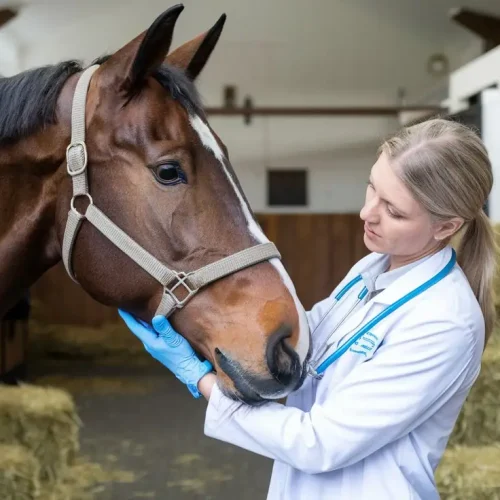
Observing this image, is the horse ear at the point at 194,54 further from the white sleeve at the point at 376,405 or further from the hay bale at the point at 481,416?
the hay bale at the point at 481,416

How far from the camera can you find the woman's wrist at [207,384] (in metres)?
1.10

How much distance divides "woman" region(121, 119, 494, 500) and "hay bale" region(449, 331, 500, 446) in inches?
55.2

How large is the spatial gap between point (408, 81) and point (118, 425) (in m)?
5.89

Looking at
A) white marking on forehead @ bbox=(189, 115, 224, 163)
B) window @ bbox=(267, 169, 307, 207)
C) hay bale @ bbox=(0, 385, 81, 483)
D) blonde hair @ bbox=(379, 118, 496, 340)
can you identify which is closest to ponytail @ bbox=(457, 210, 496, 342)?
blonde hair @ bbox=(379, 118, 496, 340)

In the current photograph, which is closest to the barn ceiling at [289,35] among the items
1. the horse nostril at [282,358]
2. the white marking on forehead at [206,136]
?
the white marking on forehead at [206,136]

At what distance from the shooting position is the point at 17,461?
228 centimetres

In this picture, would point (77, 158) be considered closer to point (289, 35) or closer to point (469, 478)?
point (469, 478)

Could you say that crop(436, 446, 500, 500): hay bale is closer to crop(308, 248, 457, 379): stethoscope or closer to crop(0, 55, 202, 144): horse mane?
crop(308, 248, 457, 379): stethoscope

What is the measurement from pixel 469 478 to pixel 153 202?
1619 mm

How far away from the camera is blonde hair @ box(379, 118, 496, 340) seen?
104cm

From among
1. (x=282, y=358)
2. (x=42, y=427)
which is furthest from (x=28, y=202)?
(x=42, y=427)

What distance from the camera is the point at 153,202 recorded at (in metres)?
1.09

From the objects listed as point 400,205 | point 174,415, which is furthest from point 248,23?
point 400,205

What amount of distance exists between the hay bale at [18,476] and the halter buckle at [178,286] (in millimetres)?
1491
